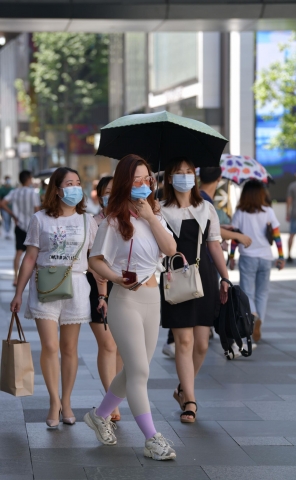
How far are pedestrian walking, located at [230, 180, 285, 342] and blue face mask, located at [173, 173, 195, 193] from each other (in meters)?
3.61

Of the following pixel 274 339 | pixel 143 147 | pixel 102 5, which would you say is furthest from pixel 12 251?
pixel 143 147

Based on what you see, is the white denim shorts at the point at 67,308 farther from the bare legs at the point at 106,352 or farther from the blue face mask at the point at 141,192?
the blue face mask at the point at 141,192

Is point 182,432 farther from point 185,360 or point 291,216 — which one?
point 291,216

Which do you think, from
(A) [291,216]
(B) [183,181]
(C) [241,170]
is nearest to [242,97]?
(A) [291,216]

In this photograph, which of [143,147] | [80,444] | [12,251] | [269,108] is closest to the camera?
[80,444]

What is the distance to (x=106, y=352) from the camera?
682 cm

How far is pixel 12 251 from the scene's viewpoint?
26.2 m

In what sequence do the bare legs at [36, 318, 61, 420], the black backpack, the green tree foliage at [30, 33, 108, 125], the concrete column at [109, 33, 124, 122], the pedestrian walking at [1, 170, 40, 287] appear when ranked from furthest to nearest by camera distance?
the green tree foliage at [30, 33, 108, 125]
the concrete column at [109, 33, 124, 122]
the pedestrian walking at [1, 170, 40, 287]
the black backpack
the bare legs at [36, 318, 61, 420]

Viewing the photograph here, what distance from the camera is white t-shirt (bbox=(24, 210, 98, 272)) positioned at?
6.49m

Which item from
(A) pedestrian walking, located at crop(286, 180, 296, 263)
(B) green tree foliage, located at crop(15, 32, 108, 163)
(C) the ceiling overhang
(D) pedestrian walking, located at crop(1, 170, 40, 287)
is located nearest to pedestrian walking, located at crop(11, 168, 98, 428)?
(C) the ceiling overhang

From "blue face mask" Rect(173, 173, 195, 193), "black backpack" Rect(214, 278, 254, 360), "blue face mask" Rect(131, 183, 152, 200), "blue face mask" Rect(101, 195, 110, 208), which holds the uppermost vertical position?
"blue face mask" Rect(173, 173, 195, 193)

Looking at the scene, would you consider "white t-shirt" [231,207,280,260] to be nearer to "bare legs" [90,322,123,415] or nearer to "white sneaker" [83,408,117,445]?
"bare legs" [90,322,123,415]

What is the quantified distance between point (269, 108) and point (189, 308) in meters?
25.9

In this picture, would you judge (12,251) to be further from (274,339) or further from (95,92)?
(95,92)
